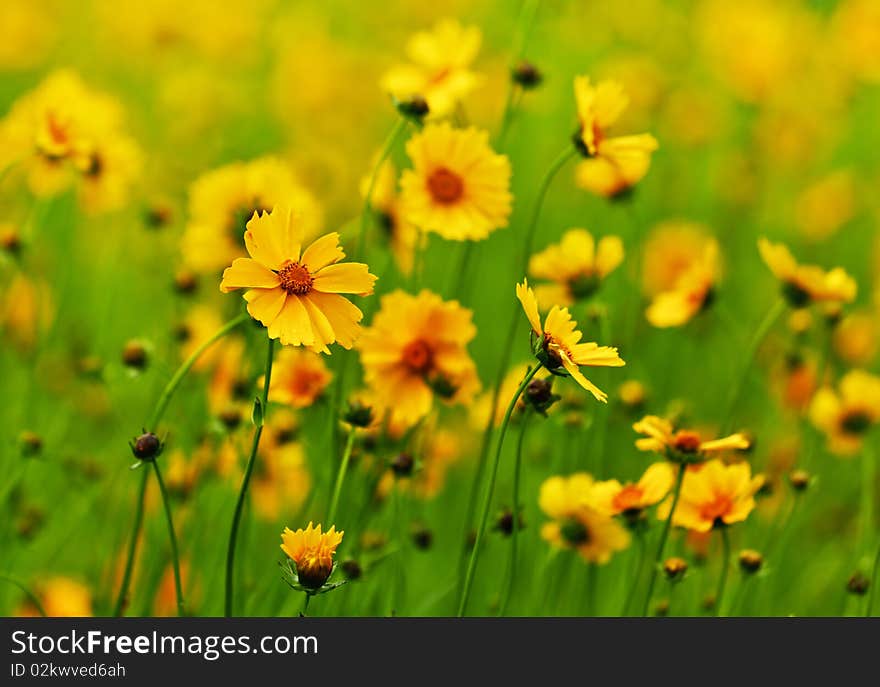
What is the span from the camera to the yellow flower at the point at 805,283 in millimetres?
1511

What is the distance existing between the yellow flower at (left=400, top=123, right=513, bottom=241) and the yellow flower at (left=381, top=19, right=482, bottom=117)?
5 cm

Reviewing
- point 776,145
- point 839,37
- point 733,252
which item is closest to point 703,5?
point 839,37

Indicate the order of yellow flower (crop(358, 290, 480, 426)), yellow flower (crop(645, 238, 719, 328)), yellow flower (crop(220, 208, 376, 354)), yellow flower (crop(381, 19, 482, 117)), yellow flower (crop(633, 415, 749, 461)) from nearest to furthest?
yellow flower (crop(220, 208, 376, 354)) → yellow flower (crop(633, 415, 749, 461)) → yellow flower (crop(358, 290, 480, 426)) → yellow flower (crop(381, 19, 482, 117)) → yellow flower (crop(645, 238, 719, 328))

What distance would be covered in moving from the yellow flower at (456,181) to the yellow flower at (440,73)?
52mm

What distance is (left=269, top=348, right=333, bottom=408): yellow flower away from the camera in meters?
1.41

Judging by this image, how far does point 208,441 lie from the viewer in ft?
5.44

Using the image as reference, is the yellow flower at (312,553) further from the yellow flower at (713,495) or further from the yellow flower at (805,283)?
the yellow flower at (805,283)

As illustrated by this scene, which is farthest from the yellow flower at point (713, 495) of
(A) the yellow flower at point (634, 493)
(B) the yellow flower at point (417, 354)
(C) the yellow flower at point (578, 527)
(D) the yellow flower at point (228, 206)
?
(D) the yellow flower at point (228, 206)

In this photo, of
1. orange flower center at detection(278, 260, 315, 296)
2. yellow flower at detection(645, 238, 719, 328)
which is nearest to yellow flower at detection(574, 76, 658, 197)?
yellow flower at detection(645, 238, 719, 328)

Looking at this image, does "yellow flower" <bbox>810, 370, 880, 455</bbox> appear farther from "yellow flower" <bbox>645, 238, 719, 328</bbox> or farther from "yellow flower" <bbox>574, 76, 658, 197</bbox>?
"yellow flower" <bbox>574, 76, 658, 197</bbox>

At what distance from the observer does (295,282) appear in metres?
1.03

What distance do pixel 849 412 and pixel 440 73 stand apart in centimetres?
79

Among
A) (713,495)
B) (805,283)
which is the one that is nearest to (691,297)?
(805,283)
